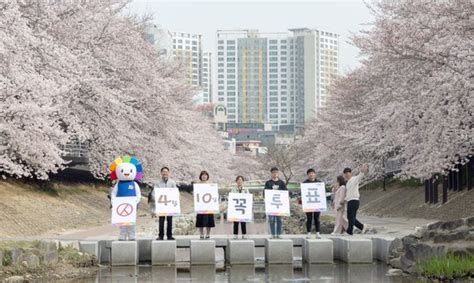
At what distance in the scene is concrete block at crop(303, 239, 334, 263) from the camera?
20.2 metres

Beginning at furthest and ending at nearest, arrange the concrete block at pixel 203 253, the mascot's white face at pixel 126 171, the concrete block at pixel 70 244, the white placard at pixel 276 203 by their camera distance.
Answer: the white placard at pixel 276 203, the mascot's white face at pixel 126 171, the concrete block at pixel 203 253, the concrete block at pixel 70 244

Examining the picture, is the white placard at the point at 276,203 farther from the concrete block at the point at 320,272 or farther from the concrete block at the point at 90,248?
the concrete block at the point at 90,248

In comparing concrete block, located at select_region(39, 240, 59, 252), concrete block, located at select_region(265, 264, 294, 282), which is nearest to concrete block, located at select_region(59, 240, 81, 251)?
concrete block, located at select_region(39, 240, 59, 252)

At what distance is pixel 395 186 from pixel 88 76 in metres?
30.7

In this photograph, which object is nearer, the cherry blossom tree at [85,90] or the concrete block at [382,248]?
the concrete block at [382,248]

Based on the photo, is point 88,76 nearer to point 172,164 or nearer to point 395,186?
point 172,164

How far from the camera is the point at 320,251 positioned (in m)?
20.2

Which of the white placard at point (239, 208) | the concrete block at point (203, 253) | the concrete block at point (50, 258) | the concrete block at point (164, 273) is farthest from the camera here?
the white placard at point (239, 208)

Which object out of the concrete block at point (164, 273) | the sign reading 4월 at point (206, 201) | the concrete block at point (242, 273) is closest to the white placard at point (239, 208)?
the sign reading 4월 at point (206, 201)

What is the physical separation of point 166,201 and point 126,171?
1.18 metres

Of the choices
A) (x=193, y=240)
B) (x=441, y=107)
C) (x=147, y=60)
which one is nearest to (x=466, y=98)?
(x=441, y=107)

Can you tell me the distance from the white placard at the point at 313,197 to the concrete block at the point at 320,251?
1466 mm

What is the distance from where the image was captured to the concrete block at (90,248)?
19.7 meters

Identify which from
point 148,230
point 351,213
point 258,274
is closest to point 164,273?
point 258,274
